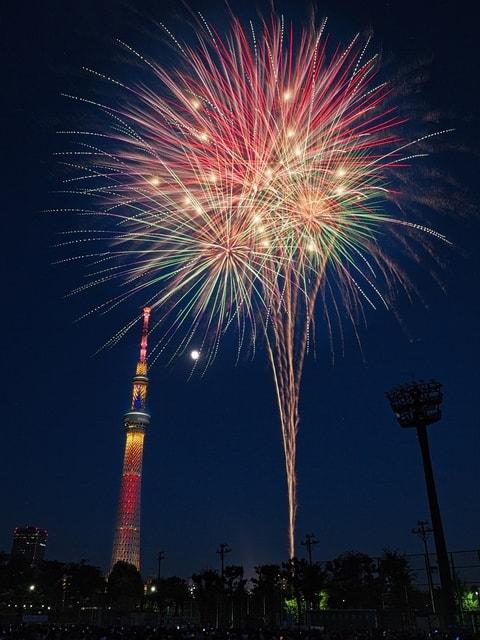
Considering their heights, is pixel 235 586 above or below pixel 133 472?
below

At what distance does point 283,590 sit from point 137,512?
63916mm

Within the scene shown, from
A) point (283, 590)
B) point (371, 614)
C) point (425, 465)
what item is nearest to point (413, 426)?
point (425, 465)

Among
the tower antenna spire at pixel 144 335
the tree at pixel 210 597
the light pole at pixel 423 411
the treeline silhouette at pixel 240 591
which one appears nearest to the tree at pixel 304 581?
the treeline silhouette at pixel 240 591

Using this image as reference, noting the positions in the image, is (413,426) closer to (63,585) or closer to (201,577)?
Result: (201,577)

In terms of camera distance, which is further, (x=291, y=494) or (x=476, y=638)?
(x=291, y=494)

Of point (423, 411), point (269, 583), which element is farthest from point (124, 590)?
point (423, 411)

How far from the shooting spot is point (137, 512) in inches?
4970

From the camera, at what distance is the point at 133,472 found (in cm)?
12988

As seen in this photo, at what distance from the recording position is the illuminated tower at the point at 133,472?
123 metres

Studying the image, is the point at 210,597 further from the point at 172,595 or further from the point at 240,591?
the point at 172,595

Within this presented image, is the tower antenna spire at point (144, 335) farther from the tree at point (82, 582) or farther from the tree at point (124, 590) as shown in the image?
the tree at point (82, 582)

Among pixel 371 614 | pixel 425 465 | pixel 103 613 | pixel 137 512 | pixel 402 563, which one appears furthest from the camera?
pixel 137 512

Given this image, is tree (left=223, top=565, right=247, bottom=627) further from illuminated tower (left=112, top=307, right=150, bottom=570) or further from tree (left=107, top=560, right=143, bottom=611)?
illuminated tower (left=112, top=307, right=150, bottom=570)

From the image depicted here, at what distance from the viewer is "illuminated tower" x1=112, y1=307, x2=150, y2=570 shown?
123 meters
